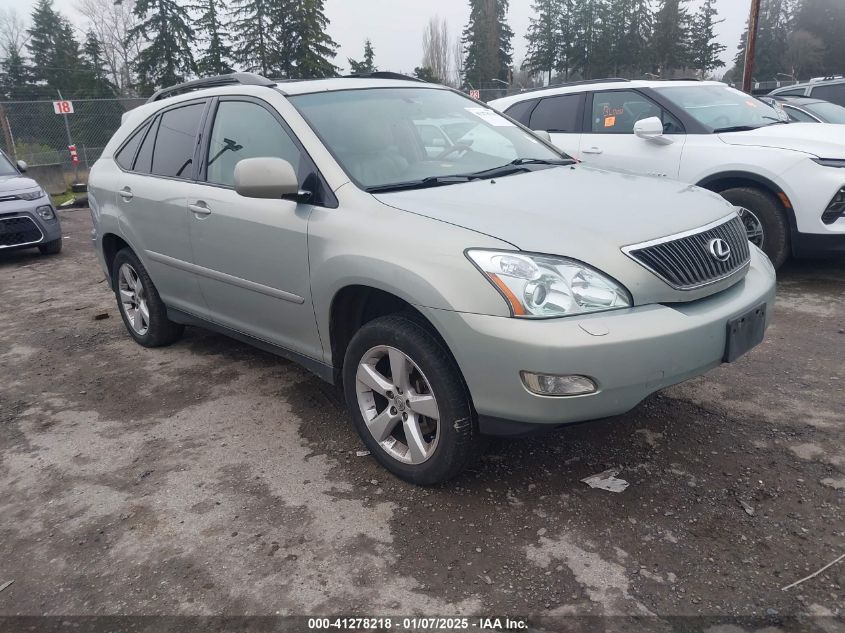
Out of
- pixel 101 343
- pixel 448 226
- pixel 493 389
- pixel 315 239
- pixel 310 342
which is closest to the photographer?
pixel 493 389

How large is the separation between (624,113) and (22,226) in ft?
23.7

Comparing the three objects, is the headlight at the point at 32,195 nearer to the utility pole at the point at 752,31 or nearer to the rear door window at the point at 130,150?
the rear door window at the point at 130,150

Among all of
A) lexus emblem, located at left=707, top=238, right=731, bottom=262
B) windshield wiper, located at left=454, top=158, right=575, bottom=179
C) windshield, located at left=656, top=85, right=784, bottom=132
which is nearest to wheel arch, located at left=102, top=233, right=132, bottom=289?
windshield wiper, located at left=454, top=158, right=575, bottom=179

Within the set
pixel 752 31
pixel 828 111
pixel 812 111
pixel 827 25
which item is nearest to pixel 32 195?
pixel 812 111

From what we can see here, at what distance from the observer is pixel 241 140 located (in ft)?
12.5

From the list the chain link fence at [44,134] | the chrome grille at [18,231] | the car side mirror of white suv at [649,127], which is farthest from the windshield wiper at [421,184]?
the chain link fence at [44,134]

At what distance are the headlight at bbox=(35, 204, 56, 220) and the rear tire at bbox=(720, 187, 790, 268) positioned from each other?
807cm

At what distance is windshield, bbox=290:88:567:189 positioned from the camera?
3.32m

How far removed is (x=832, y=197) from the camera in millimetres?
5449

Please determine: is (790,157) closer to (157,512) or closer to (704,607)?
(704,607)

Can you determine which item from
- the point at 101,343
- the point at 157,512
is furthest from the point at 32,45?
the point at 157,512

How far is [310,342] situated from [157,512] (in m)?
1.01

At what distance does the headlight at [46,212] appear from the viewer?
29.0 ft

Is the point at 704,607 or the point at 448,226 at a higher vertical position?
the point at 448,226
